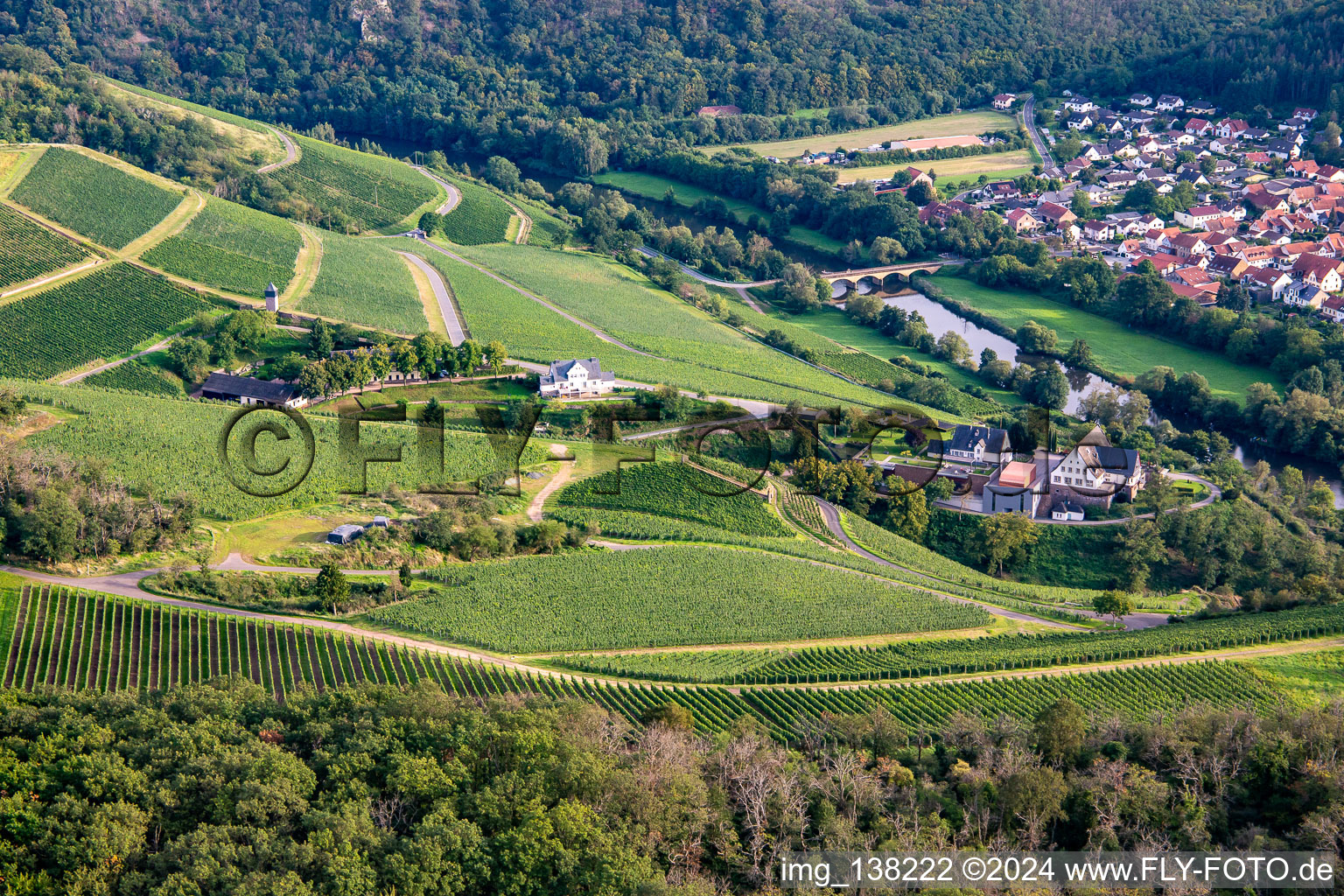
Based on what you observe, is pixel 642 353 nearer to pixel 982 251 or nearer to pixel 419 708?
pixel 982 251

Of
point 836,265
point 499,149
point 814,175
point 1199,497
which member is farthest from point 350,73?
point 1199,497

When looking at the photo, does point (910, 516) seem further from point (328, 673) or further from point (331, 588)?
point (328, 673)

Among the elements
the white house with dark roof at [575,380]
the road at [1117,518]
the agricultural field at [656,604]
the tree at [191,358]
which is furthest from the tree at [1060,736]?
the tree at [191,358]

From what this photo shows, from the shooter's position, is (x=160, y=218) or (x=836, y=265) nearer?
(x=160, y=218)

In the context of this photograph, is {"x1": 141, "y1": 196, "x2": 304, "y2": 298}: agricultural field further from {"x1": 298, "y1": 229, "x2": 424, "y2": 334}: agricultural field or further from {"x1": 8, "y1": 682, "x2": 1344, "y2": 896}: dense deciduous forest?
{"x1": 8, "y1": 682, "x2": 1344, "y2": 896}: dense deciduous forest

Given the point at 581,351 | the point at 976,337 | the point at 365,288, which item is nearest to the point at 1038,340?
the point at 976,337

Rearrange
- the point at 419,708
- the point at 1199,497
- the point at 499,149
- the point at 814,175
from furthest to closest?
1. the point at 499,149
2. the point at 814,175
3. the point at 1199,497
4. the point at 419,708
